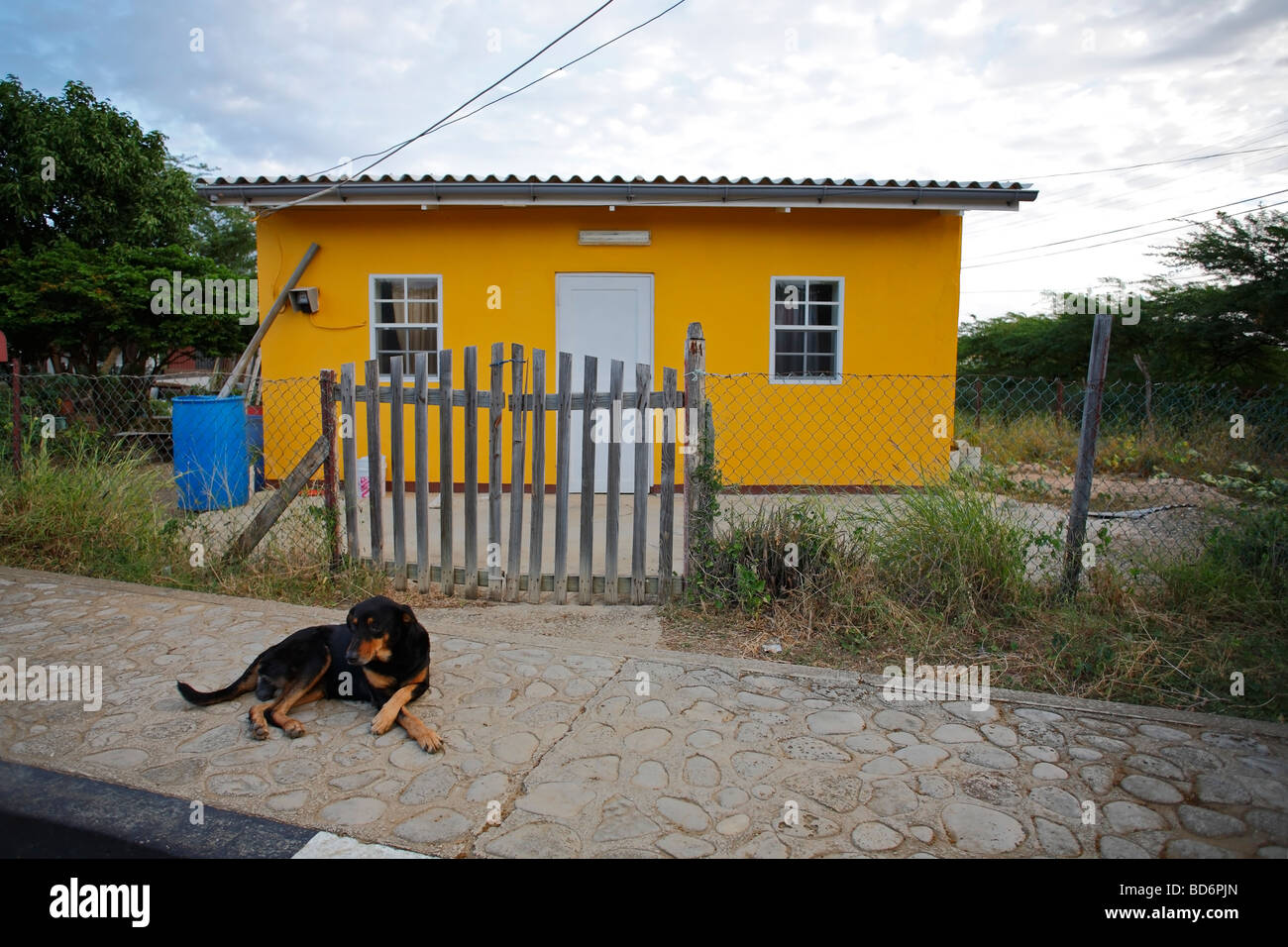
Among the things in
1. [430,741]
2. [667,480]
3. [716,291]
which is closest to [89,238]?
[716,291]

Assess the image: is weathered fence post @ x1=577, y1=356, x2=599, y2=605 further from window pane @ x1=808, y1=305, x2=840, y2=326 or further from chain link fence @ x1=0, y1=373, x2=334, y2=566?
window pane @ x1=808, y1=305, x2=840, y2=326

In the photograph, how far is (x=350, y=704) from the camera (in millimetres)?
3680

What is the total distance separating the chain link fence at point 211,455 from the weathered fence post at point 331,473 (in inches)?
1.5

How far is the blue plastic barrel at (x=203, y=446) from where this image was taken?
7965 millimetres

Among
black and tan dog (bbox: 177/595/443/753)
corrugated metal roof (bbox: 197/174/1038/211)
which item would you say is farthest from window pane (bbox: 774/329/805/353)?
black and tan dog (bbox: 177/595/443/753)

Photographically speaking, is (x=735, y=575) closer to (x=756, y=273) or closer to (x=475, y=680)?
(x=475, y=680)

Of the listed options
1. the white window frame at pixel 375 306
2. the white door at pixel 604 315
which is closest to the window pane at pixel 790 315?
the white door at pixel 604 315

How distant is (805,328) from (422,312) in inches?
174

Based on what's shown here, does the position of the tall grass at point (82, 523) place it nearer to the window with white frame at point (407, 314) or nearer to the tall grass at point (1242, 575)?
the window with white frame at point (407, 314)

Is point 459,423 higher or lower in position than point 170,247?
lower

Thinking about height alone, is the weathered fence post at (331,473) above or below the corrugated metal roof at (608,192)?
below

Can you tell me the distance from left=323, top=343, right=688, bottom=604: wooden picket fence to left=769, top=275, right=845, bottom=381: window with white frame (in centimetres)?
463
